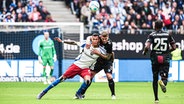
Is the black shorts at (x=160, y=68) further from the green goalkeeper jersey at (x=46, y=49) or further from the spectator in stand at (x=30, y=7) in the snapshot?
the spectator in stand at (x=30, y=7)

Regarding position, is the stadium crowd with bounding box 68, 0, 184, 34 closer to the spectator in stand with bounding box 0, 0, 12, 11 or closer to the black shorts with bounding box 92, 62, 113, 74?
Answer: the spectator in stand with bounding box 0, 0, 12, 11

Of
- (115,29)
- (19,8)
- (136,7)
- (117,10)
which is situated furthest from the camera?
(136,7)

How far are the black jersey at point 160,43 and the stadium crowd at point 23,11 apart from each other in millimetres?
15402

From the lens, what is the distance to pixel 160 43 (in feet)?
63.8

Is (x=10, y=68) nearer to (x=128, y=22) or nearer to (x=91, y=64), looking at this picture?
(x=128, y=22)

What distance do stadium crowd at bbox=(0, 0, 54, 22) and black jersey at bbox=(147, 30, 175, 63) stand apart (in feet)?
50.5

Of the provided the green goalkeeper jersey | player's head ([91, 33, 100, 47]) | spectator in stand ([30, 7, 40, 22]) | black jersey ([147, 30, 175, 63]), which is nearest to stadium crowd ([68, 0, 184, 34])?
spectator in stand ([30, 7, 40, 22])

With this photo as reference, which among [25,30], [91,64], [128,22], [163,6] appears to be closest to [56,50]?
[25,30]

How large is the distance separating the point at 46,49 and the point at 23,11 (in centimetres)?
453

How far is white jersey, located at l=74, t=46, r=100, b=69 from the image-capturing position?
21438 millimetres

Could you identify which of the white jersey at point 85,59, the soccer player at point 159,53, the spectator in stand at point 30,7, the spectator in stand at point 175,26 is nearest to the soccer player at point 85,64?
the white jersey at point 85,59

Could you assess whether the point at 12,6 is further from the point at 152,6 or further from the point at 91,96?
the point at 91,96

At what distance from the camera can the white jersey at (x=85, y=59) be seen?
844 inches

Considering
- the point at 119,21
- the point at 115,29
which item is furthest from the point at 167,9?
the point at 115,29
